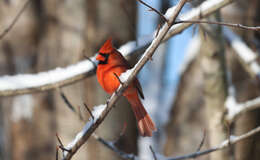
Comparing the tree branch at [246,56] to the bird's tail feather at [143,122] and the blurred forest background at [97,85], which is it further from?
the bird's tail feather at [143,122]

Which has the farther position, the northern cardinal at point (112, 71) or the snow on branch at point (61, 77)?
the snow on branch at point (61, 77)

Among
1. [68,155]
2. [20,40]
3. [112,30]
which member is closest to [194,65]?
[112,30]

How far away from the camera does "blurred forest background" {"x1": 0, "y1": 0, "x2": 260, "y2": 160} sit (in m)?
2.19

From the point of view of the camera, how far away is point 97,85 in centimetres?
260

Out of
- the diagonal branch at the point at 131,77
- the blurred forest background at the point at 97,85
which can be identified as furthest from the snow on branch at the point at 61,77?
the diagonal branch at the point at 131,77

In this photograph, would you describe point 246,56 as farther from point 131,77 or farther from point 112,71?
point 131,77

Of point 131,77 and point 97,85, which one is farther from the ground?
point 131,77

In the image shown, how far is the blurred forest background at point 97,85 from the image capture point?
7.19 feet

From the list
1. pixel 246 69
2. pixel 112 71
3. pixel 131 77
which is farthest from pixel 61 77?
pixel 246 69

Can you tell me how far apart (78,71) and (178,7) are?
0.84m

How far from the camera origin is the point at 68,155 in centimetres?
117

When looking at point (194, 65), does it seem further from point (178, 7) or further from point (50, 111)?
point (178, 7)

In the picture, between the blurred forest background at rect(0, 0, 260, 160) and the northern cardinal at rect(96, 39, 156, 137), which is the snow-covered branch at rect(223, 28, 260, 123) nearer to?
the blurred forest background at rect(0, 0, 260, 160)

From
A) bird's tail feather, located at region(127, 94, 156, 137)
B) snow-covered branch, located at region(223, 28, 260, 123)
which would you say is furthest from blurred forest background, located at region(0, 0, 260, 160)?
bird's tail feather, located at region(127, 94, 156, 137)
